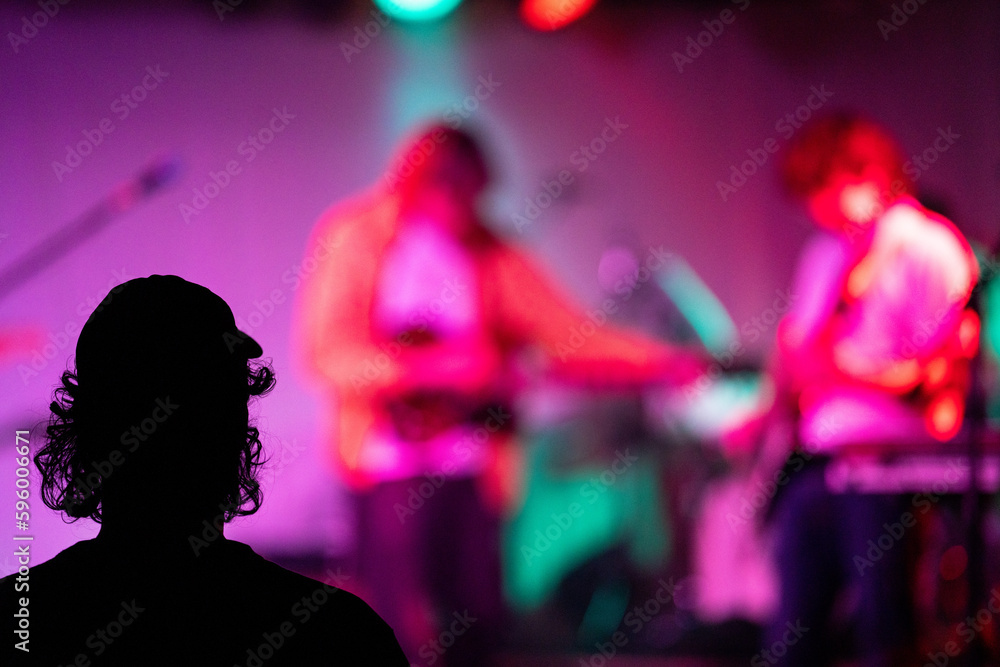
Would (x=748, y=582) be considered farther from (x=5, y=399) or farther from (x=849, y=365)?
(x=5, y=399)

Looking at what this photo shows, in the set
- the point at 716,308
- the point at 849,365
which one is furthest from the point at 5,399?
the point at 849,365

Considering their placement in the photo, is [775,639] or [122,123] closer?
[775,639]

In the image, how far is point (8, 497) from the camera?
337 centimetres

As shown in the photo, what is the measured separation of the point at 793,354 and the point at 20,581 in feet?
5.94

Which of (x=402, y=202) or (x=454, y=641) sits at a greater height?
(x=402, y=202)
